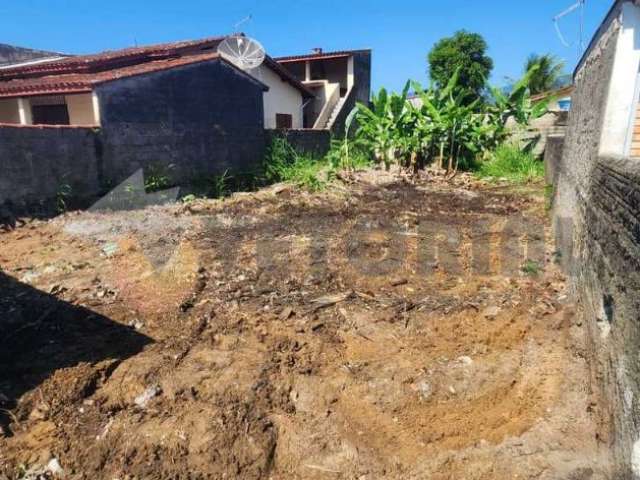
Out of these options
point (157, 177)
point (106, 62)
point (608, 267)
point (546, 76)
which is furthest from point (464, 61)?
point (608, 267)

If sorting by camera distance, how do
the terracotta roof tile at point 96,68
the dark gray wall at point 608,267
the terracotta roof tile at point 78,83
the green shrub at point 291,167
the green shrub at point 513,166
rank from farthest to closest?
the green shrub at point 291,167 → the green shrub at point 513,166 → the terracotta roof tile at point 96,68 → the terracotta roof tile at point 78,83 → the dark gray wall at point 608,267

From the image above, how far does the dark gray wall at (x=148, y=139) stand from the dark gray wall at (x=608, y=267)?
7.62 meters

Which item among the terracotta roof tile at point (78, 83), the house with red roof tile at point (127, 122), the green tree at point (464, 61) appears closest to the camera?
the house with red roof tile at point (127, 122)

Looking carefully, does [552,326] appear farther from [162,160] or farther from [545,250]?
[162,160]

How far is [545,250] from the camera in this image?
5.27 m

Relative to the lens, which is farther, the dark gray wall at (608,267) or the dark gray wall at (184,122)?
the dark gray wall at (184,122)

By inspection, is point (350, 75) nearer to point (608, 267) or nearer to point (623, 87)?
point (623, 87)

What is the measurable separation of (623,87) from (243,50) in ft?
37.0

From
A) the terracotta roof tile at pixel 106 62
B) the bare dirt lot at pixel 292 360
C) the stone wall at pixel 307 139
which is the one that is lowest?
the bare dirt lot at pixel 292 360

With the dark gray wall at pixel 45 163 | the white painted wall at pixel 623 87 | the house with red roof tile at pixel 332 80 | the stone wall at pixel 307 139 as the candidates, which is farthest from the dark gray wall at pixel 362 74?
the white painted wall at pixel 623 87

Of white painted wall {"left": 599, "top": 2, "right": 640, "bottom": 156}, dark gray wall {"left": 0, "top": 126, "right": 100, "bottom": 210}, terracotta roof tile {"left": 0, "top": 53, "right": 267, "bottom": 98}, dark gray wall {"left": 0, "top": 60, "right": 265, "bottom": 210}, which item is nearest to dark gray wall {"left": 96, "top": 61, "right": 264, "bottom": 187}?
dark gray wall {"left": 0, "top": 60, "right": 265, "bottom": 210}

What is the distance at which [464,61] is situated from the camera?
22719 millimetres

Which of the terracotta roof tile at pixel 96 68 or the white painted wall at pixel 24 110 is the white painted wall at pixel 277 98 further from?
the white painted wall at pixel 24 110

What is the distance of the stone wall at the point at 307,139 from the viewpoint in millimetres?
12408
